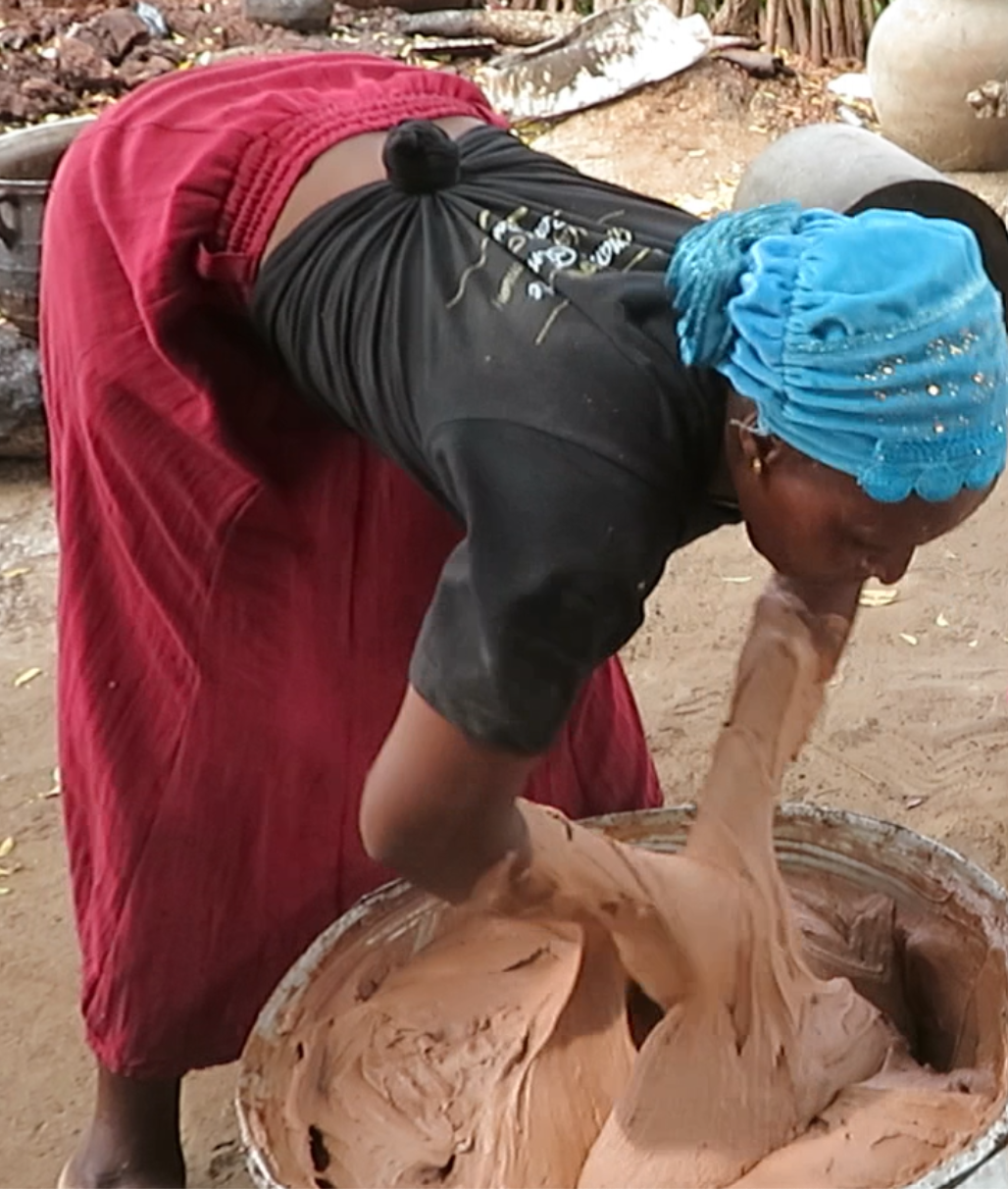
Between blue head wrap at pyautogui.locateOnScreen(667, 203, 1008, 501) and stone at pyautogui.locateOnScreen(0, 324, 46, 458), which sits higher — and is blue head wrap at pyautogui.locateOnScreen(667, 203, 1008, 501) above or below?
above

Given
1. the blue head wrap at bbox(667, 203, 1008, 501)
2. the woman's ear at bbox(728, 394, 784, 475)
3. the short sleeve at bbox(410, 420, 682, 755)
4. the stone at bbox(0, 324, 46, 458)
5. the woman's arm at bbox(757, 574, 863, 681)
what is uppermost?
the blue head wrap at bbox(667, 203, 1008, 501)

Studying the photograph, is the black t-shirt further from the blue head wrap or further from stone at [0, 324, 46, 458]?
stone at [0, 324, 46, 458]

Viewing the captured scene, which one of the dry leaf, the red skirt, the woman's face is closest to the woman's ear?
the woman's face

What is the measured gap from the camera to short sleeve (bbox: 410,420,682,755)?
103 cm

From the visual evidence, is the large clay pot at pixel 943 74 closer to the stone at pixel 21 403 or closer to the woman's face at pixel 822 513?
the stone at pixel 21 403

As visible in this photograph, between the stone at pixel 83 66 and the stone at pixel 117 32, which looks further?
the stone at pixel 117 32

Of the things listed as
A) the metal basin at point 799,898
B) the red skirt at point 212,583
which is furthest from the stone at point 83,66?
the metal basin at point 799,898

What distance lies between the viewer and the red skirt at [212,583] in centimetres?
137

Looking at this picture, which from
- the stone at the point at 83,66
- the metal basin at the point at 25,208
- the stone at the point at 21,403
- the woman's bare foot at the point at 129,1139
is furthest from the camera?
the stone at the point at 83,66

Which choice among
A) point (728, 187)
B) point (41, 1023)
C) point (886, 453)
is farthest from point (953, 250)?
point (728, 187)

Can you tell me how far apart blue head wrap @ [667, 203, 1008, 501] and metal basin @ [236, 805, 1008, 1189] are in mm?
558

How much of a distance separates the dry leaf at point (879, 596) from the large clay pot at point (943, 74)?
8.49ft

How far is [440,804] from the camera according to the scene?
3.67ft

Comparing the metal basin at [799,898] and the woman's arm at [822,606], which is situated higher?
the woman's arm at [822,606]
